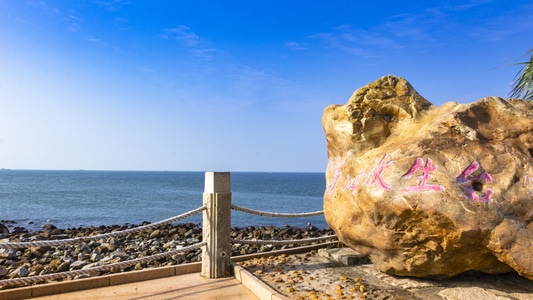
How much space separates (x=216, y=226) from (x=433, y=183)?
3360 mm

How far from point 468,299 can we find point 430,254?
719 mm

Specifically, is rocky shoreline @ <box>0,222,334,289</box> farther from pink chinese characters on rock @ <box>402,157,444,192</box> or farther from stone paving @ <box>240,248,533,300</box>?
pink chinese characters on rock @ <box>402,157,444,192</box>

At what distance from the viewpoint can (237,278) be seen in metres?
6.18

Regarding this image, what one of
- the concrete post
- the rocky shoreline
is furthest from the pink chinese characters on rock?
the rocky shoreline

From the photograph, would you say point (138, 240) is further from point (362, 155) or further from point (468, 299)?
point (468, 299)

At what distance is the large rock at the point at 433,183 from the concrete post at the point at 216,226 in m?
1.77

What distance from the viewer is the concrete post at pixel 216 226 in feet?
20.4

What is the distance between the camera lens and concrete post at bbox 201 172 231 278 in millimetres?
6227

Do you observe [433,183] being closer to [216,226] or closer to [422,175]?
[422,175]

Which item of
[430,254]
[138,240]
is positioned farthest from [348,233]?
[138,240]

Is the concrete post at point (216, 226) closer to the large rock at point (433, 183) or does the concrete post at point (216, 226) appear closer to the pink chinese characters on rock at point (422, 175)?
the large rock at point (433, 183)

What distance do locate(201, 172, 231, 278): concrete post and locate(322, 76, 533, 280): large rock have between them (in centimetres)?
177

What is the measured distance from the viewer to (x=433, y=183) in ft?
16.0

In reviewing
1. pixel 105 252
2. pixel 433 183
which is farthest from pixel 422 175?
pixel 105 252
